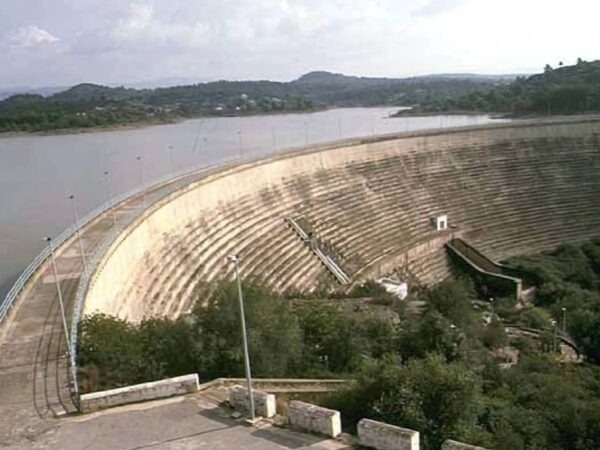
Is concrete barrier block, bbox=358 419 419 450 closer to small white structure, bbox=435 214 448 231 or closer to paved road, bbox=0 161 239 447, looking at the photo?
paved road, bbox=0 161 239 447

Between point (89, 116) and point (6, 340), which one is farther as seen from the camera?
point (89, 116)

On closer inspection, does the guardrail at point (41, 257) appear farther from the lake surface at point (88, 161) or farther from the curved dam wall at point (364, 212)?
the lake surface at point (88, 161)

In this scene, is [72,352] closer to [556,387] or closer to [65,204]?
[556,387]

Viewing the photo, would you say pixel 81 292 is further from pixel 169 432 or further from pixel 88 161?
pixel 88 161

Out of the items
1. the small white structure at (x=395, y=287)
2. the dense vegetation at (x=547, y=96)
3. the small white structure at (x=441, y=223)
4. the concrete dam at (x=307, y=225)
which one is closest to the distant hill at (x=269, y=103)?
the dense vegetation at (x=547, y=96)

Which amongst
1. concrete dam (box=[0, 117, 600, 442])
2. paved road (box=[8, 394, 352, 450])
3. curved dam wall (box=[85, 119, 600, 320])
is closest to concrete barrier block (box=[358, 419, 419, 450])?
paved road (box=[8, 394, 352, 450])

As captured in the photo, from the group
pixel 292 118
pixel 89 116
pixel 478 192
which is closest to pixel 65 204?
pixel 478 192

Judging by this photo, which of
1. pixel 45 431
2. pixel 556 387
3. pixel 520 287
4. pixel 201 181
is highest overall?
pixel 201 181
